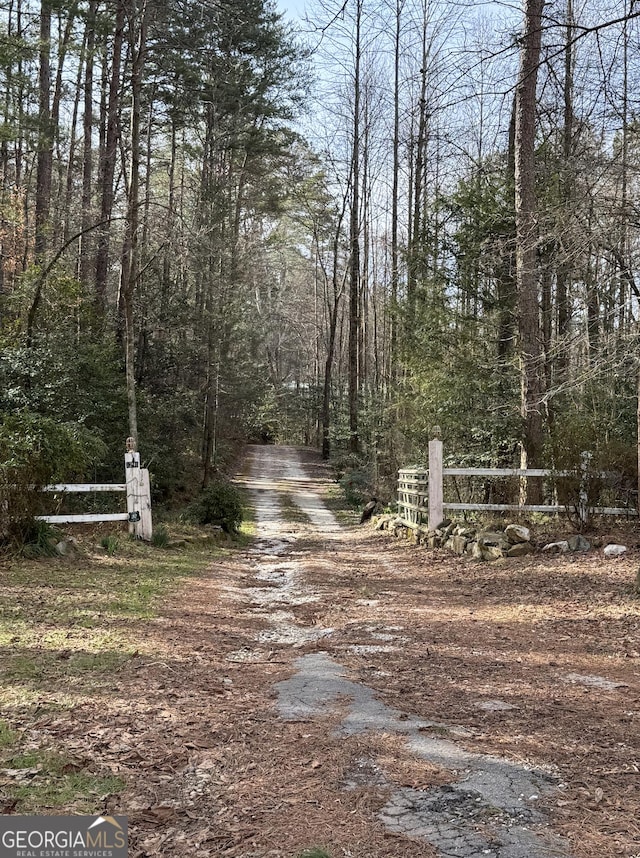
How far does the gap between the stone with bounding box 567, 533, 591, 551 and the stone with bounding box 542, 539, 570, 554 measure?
70mm

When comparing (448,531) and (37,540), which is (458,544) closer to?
(448,531)

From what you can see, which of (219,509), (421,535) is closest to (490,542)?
(421,535)

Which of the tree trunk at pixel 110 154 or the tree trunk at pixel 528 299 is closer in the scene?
the tree trunk at pixel 528 299

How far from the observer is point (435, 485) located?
11500mm

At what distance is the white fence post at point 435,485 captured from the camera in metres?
11.4

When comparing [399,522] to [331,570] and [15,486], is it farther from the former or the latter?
[15,486]

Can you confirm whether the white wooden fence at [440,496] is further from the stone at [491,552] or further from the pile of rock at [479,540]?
the stone at [491,552]

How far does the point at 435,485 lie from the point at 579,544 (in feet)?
9.02

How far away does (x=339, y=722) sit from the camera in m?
3.87

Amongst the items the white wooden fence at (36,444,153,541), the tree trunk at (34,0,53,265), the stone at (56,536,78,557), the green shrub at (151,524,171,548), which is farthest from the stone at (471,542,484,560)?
the tree trunk at (34,0,53,265)

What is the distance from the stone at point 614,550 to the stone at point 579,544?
13.2 inches

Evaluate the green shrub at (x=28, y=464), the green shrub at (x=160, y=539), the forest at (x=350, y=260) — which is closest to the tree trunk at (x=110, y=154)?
the forest at (x=350, y=260)

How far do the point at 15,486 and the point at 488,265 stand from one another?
933 centimetres

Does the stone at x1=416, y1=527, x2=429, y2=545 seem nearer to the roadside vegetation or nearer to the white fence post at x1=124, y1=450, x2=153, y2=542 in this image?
the roadside vegetation
